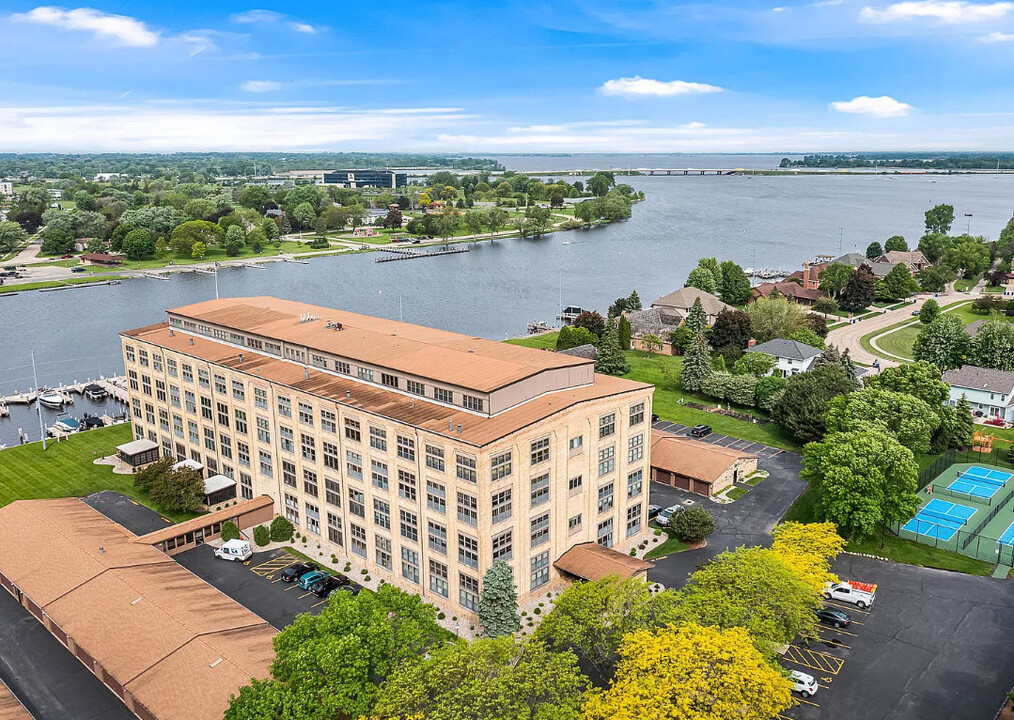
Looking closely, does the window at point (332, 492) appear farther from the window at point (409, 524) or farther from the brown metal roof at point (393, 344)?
the brown metal roof at point (393, 344)

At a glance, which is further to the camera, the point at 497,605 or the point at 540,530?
the point at 540,530

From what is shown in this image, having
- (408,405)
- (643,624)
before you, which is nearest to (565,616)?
(643,624)

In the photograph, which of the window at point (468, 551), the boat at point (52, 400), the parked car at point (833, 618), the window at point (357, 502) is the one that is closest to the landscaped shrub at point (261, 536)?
the window at point (357, 502)

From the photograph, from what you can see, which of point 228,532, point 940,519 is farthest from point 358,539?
point 940,519

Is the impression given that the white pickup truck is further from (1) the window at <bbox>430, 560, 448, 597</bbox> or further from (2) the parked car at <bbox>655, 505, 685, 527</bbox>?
(1) the window at <bbox>430, 560, 448, 597</bbox>

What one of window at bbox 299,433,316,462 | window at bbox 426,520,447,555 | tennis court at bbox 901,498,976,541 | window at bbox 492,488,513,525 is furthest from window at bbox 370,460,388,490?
tennis court at bbox 901,498,976,541

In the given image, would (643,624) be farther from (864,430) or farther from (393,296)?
(393,296)

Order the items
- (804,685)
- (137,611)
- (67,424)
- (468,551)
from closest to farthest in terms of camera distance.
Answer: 1. (804,685)
2. (137,611)
3. (468,551)
4. (67,424)

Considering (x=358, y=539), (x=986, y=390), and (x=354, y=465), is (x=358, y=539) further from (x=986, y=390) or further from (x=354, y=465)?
(x=986, y=390)
